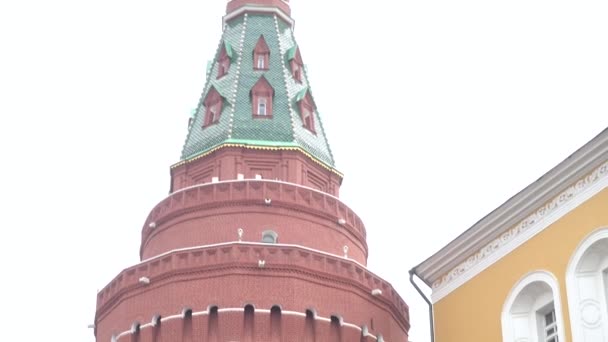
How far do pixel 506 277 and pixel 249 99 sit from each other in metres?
16.8

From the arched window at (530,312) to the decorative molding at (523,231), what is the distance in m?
0.90

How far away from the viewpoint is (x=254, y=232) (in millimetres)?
33938

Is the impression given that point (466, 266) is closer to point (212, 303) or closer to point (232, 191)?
point (212, 303)

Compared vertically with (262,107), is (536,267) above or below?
below

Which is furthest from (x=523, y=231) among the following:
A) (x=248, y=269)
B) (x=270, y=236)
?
(x=270, y=236)

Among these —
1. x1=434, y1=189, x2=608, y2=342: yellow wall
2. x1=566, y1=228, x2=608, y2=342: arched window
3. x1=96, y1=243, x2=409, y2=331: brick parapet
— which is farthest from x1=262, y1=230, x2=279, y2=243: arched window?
x1=566, y1=228, x2=608, y2=342: arched window

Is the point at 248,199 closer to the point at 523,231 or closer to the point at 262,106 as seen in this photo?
the point at 262,106

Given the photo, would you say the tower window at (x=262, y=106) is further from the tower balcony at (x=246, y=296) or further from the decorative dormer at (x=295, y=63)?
the tower balcony at (x=246, y=296)

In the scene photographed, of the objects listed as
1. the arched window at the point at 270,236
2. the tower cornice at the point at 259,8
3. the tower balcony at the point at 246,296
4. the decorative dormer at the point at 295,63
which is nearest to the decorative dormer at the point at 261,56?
the decorative dormer at the point at 295,63

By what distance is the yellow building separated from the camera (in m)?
20.4

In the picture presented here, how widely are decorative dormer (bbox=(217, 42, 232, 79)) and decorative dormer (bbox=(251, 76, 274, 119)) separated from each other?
169cm

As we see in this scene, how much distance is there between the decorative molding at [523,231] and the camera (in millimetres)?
20766

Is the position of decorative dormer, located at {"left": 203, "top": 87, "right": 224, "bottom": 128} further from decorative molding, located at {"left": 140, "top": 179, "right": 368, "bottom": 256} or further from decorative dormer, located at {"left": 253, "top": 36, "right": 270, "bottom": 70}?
decorative molding, located at {"left": 140, "top": 179, "right": 368, "bottom": 256}

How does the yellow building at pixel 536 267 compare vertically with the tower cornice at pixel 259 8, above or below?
below
